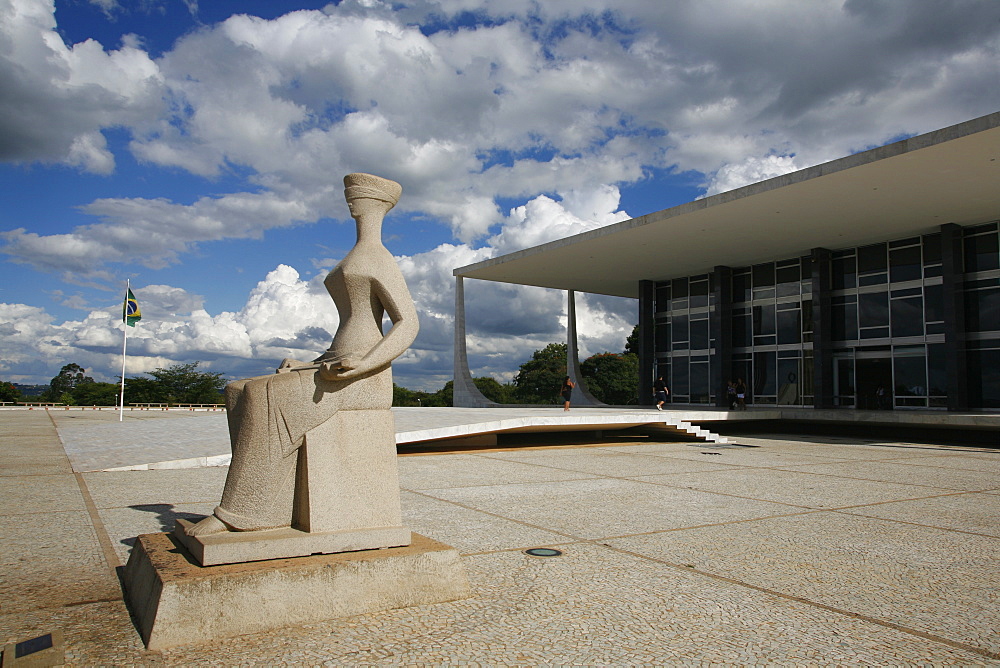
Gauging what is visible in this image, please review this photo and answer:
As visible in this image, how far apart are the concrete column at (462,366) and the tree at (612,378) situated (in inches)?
878

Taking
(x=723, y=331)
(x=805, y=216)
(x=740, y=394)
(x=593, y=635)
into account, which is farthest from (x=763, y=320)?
(x=593, y=635)

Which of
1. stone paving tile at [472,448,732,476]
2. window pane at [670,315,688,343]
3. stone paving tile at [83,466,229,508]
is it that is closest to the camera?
stone paving tile at [83,466,229,508]

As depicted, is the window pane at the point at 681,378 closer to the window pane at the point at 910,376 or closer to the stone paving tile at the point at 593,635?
the window pane at the point at 910,376

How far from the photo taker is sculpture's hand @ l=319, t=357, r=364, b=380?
4109 mm

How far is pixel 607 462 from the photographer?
41.9 ft

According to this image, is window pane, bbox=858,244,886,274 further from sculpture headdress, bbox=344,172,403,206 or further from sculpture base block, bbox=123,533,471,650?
sculpture base block, bbox=123,533,471,650

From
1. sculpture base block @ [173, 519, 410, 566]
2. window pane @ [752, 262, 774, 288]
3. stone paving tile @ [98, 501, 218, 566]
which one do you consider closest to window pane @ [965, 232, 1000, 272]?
window pane @ [752, 262, 774, 288]

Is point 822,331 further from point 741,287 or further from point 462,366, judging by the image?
point 462,366

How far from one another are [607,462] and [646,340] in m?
20.9

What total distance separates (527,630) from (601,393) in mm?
52827

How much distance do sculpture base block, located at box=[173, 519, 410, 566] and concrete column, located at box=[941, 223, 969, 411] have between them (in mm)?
22788

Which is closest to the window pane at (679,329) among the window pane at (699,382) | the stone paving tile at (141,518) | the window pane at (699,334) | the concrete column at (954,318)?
the window pane at (699,334)

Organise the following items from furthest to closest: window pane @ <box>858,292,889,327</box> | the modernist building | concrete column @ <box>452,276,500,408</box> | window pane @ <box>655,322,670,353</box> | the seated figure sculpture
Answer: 1. concrete column @ <box>452,276,500,408</box>
2. window pane @ <box>655,322,670,353</box>
3. window pane @ <box>858,292,889,327</box>
4. the modernist building
5. the seated figure sculpture

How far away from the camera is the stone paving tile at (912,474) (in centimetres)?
1031
